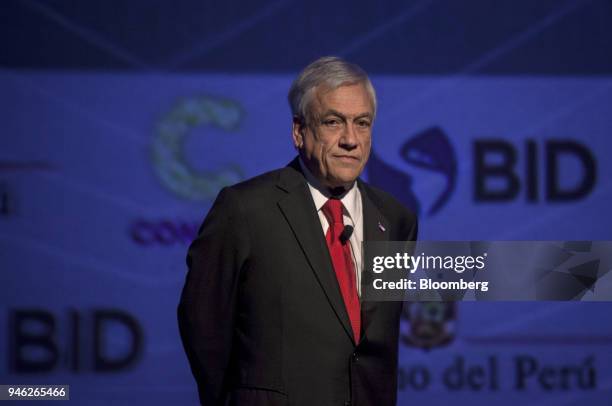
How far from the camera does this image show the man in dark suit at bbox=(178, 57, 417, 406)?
6.23 ft

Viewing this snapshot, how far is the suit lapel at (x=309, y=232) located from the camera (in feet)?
6.25

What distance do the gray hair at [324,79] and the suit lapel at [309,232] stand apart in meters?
0.14

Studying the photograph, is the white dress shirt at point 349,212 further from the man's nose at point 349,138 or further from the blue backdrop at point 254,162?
the blue backdrop at point 254,162

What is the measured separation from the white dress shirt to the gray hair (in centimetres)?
14

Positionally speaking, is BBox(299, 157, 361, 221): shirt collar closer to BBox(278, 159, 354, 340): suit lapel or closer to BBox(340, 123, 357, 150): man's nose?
BBox(278, 159, 354, 340): suit lapel

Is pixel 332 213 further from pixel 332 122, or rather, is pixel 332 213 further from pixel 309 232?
pixel 332 122

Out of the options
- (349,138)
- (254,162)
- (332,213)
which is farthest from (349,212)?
(254,162)

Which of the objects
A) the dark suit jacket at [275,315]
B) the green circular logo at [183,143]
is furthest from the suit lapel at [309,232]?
the green circular logo at [183,143]

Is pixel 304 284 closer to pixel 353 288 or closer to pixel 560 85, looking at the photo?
pixel 353 288

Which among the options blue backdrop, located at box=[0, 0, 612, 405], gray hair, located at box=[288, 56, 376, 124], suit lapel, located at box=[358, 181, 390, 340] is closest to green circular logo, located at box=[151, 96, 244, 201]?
blue backdrop, located at box=[0, 0, 612, 405]

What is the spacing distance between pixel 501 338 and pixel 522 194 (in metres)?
0.56

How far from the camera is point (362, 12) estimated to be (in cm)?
379

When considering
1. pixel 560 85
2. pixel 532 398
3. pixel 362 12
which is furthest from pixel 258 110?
pixel 532 398

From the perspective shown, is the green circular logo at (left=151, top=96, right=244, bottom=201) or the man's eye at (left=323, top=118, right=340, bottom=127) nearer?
the man's eye at (left=323, top=118, right=340, bottom=127)
